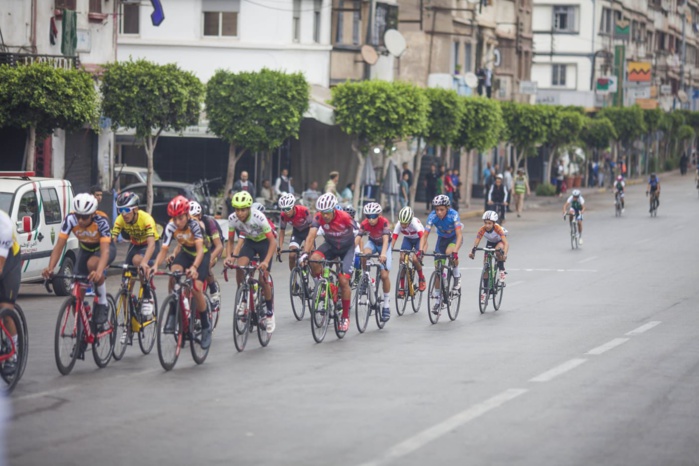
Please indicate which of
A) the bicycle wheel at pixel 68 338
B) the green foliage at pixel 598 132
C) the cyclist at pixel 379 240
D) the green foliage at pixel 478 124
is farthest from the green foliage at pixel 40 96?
the green foliage at pixel 598 132

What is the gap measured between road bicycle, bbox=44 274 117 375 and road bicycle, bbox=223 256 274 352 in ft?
5.87

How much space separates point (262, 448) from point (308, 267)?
886 centimetres

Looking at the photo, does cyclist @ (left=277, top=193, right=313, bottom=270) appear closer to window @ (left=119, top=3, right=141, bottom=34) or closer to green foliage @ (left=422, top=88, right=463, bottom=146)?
green foliage @ (left=422, top=88, right=463, bottom=146)

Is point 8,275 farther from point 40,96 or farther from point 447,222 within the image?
point 40,96

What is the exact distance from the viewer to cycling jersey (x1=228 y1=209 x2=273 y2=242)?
1611cm

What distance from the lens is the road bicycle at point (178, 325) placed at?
1341 centimetres

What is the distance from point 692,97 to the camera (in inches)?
5064

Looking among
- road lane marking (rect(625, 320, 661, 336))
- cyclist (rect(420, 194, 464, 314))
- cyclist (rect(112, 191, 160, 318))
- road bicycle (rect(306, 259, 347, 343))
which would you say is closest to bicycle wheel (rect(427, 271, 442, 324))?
cyclist (rect(420, 194, 464, 314))

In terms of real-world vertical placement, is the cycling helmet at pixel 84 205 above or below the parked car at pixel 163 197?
above

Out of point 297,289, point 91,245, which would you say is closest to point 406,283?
point 297,289

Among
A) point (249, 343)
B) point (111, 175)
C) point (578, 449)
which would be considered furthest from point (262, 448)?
point (111, 175)

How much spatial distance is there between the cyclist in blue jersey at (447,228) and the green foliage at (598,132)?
2216 inches

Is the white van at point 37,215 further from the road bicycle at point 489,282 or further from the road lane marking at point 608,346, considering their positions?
the road lane marking at point 608,346

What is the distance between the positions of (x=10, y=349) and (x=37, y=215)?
999 centimetres
